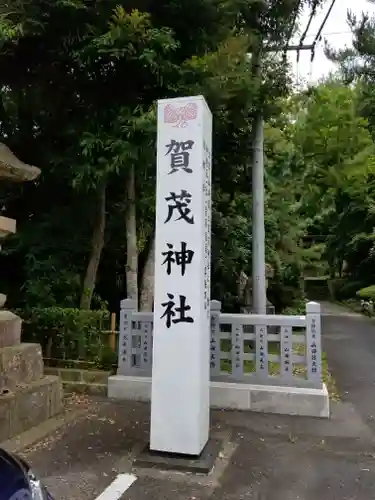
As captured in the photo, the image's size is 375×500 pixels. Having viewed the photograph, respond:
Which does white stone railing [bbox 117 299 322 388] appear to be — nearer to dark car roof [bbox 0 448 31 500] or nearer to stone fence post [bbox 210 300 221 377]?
stone fence post [bbox 210 300 221 377]

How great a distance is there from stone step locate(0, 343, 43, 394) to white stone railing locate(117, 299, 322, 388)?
117cm

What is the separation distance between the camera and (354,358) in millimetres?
9172

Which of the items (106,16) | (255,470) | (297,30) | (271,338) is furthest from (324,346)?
(106,16)

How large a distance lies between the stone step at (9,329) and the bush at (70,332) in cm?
110

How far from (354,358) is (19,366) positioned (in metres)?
6.70

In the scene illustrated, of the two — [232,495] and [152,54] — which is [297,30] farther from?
[232,495]

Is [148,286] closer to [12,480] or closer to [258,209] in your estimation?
[258,209]

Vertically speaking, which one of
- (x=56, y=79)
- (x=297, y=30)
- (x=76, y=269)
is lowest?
(x=76, y=269)

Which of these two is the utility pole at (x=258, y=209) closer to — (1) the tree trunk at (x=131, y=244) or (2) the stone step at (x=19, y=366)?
(1) the tree trunk at (x=131, y=244)

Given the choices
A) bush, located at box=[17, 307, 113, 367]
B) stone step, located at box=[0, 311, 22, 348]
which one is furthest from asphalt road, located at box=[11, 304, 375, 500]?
stone step, located at box=[0, 311, 22, 348]

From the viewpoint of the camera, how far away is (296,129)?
A: 1471cm

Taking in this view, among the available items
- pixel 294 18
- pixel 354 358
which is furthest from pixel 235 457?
pixel 294 18

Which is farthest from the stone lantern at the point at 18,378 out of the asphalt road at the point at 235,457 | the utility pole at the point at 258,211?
the utility pole at the point at 258,211

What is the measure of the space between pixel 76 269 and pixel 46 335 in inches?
47.6
